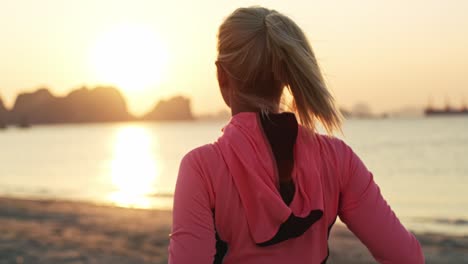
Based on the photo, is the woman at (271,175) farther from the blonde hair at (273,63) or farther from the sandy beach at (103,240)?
the sandy beach at (103,240)

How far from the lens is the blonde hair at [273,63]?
5.66 ft

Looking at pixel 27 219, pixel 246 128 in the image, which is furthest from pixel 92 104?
pixel 246 128

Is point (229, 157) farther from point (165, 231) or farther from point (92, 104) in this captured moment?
point (92, 104)

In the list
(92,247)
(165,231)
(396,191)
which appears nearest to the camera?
(92,247)

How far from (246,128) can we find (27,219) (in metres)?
14.6

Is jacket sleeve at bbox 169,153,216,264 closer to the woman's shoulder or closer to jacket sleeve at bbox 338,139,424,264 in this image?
the woman's shoulder

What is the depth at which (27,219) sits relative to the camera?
15352 millimetres

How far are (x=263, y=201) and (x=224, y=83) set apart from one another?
36cm

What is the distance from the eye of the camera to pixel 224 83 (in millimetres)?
1821

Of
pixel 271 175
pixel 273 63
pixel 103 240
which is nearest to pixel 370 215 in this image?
pixel 271 175

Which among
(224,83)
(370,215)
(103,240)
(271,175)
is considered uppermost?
(224,83)

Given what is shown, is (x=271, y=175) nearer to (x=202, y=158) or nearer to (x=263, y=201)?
(x=263, y=201)

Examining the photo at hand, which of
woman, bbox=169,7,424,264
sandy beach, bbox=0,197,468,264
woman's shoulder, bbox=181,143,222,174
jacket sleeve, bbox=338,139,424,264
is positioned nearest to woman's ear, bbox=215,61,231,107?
woman, bbox=169,7,424,264

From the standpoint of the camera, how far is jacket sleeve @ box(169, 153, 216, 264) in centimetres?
165
